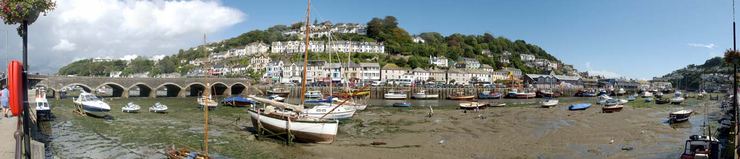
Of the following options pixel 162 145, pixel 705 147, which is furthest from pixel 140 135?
pixel 705 147

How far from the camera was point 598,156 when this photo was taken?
23.3 meters

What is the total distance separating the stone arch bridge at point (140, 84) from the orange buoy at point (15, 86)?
5011 centimetres

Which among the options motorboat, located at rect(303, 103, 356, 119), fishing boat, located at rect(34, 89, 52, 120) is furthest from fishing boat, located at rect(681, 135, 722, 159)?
fishing boat, located at rect(34, 89, 52, 120)

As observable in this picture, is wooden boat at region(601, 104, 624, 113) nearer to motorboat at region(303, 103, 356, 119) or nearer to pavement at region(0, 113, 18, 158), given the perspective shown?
motorboat at region(303, 103, 356, 119)

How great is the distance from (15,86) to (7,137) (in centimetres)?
1159

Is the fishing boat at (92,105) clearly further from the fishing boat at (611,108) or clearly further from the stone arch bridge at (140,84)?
the fishing boat at (611,108)

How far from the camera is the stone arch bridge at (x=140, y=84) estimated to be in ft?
234

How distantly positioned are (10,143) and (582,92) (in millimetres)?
113516

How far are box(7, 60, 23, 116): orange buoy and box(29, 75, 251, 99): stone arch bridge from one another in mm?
50108

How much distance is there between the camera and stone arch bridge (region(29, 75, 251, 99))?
7119 cm

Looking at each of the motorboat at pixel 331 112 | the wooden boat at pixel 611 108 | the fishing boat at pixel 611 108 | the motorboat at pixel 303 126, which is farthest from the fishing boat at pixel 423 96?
the motorboat at pixel 303 126

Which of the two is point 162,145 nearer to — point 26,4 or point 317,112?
point 317,112

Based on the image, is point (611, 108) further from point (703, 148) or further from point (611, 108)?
point (703, 148)

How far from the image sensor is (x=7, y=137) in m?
15.8
